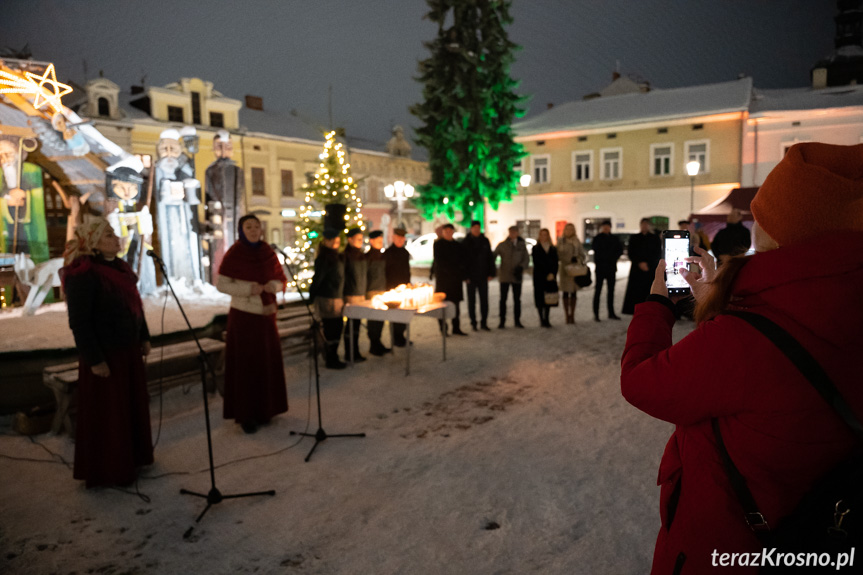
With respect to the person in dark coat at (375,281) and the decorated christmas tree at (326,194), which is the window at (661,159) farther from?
the person in dark coat at (375,281)

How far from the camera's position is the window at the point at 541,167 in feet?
99.5

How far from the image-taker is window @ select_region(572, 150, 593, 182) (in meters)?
29.3

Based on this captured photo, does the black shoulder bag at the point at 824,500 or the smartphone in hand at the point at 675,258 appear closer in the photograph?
the black shoulder bag at the point at 824,500

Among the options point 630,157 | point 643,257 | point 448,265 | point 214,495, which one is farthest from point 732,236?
point 630,157

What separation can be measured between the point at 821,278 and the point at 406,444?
441 centimetres

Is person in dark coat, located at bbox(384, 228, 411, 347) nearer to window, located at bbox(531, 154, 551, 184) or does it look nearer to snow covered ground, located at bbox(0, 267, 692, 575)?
snow covered ground, located at bbox(0, 267, 692, 575)

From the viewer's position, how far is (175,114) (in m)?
27.3

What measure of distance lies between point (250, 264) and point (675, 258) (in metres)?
4.75

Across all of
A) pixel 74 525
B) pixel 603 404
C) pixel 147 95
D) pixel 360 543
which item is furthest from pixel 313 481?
pixel 147 95

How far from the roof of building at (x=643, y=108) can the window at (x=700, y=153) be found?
143cm

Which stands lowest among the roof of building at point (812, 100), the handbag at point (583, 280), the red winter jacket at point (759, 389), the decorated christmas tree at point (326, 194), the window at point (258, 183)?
the handbag at point (583, 280)

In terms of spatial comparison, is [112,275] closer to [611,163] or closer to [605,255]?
[605,255]

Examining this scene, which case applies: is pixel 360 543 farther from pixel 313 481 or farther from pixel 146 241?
pixel 146 241

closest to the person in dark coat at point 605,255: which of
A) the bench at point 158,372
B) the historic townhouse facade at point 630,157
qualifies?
the bench at point 158,372
